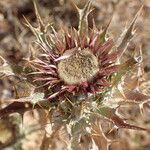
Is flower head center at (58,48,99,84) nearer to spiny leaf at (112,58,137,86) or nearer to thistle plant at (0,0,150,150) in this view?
thistle plant at (0,0,150,150)

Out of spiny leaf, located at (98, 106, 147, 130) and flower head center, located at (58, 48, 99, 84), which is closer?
spiny leaf, located at (98, 106, 147, 130)

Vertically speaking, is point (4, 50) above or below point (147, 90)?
below

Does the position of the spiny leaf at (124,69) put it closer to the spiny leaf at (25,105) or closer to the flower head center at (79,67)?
the flower head center at (79,67)

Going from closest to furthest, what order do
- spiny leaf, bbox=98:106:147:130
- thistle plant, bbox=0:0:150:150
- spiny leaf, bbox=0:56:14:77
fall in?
spiny leaf, bbox=98:106:147:130 → thistle plant, bbox=0:0:150:150 → spiny leaf, bbox=0:56:14:77

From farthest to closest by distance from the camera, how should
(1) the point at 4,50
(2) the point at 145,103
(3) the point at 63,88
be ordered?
1. (1) the point at 4,50
2. (2) the point at 145,103
3. (3) the point at 63,88

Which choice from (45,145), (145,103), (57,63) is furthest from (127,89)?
(45,145)

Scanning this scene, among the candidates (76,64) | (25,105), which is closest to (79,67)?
(76,64)

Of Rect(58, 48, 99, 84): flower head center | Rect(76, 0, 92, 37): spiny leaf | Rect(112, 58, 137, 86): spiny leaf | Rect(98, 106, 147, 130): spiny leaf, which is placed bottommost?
Rect(98, 106, 147, 130): spiny leaf

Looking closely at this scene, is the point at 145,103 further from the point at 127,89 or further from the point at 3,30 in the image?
the point at 3,30

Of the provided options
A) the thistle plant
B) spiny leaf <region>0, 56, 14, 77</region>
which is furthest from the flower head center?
spiny leaf <region>0, 56, 14, 77</region>
